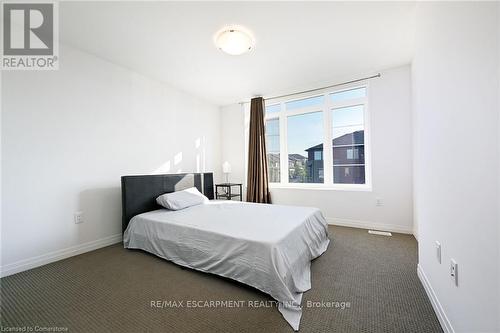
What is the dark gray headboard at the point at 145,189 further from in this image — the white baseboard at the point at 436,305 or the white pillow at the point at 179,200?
the white baseboard at the point at 436,305

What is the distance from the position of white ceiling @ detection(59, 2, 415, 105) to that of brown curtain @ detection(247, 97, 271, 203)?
2.72 ft

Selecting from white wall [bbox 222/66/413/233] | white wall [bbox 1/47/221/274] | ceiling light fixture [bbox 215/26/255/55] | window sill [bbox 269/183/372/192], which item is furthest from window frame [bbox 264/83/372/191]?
white wall [bbox 1/47/221/274]

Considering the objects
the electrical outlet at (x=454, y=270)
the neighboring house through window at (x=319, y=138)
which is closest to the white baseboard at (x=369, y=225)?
the neighboring house through window at (x=319, y=138)

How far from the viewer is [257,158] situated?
417 cm

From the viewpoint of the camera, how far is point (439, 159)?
139 centimetres

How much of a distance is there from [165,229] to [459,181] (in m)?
2.47

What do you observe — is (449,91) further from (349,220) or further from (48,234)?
(48,234)

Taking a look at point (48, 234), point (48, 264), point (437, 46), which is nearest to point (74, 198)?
point (48, 234)

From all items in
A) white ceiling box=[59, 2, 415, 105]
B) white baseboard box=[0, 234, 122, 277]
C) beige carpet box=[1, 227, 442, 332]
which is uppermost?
white ceiling box=[59, 2, 415, 105]

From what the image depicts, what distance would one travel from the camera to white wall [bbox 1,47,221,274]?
208 centimetres

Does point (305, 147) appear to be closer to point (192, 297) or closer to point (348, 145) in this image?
point (348, 145)

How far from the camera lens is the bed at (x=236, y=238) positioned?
1608 millimetres

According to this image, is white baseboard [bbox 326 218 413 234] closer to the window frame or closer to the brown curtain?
the window frame

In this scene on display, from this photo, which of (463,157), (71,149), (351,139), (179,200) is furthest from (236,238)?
(351,139)
